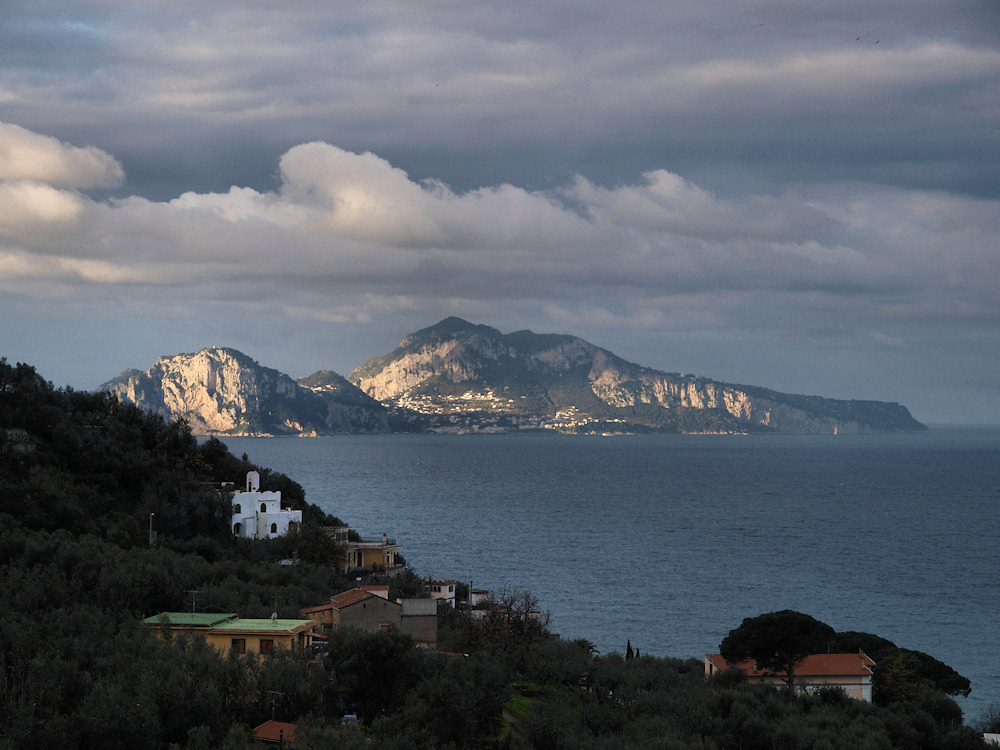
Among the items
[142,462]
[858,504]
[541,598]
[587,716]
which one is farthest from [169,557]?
[858,504]

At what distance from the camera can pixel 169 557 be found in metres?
40.2

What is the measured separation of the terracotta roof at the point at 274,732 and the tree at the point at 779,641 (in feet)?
69.5

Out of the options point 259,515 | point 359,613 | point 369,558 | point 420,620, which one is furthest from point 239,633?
point 259,515

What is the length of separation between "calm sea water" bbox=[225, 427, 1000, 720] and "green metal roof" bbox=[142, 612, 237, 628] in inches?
868

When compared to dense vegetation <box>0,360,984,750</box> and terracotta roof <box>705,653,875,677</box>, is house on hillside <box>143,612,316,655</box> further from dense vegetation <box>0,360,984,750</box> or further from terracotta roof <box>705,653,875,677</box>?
terracotta roof <box>705,653,875,677</box>

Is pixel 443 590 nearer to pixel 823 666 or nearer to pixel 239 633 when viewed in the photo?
pixel 823 666

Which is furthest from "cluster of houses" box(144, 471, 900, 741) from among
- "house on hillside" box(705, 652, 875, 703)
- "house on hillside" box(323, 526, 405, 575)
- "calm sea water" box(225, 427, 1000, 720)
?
"house on hillside" box(323, 526, 405, 575)

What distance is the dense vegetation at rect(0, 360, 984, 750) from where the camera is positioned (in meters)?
20.5

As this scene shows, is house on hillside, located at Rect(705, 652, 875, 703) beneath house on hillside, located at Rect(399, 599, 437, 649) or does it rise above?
beneath

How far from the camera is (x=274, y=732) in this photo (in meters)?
20.7

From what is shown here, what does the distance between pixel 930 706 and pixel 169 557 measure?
2981cm

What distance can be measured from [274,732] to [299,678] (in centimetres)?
259

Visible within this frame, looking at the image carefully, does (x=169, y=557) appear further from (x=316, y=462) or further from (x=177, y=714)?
(x=316, y=462)

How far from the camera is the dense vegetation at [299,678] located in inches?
806
